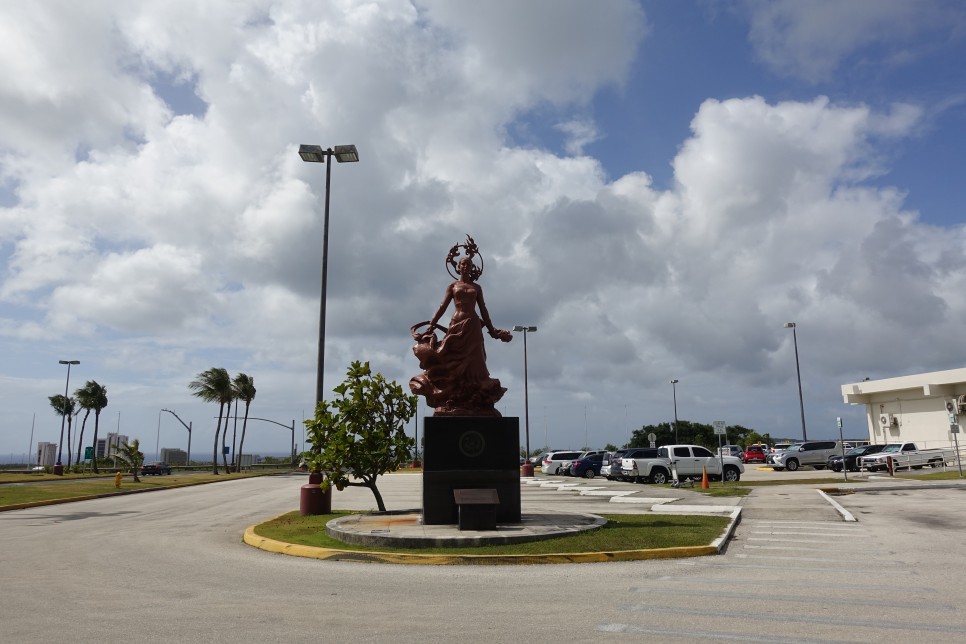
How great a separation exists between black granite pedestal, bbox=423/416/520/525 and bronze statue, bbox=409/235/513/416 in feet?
6.15

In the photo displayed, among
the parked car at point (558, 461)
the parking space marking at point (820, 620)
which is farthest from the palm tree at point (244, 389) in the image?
the parking space marking at point (820, 620)

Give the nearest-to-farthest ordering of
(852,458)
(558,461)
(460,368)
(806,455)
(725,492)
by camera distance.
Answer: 1. (460,368)
2. (725,492)
3. (852,458)
4. (806,455)
5. (558,461)

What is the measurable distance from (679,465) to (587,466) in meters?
8.84

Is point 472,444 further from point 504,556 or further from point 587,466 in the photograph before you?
point 587,466

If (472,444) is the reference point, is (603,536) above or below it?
below

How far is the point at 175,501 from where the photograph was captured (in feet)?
83.0

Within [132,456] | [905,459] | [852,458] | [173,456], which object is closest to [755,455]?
[852,458]

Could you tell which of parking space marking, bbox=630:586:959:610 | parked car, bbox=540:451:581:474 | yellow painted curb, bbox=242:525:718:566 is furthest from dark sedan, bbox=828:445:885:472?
parking space marking, bbox=630:586:959:610

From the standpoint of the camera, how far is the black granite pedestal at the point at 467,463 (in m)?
13.5

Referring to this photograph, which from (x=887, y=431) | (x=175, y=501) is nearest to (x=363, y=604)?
(x=175, y=501)

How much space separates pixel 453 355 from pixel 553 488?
1408cm

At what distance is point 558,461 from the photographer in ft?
139

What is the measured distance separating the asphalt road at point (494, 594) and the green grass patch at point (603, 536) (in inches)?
25.8

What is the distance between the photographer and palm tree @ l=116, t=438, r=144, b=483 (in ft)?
123
